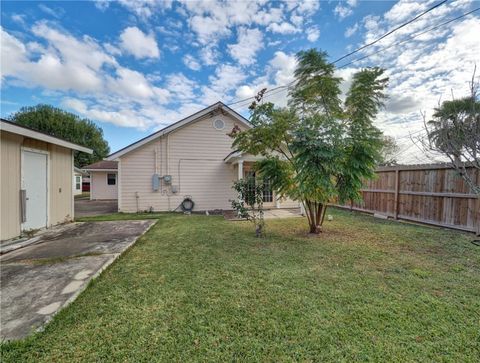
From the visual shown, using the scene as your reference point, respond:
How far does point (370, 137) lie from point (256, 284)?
474 cm

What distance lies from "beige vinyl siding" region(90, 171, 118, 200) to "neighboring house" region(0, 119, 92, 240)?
36.4ft

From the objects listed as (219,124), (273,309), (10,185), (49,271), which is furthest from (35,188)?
(219,124)

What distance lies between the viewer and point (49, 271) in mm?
3775

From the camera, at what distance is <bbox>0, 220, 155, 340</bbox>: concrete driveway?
2547 mm

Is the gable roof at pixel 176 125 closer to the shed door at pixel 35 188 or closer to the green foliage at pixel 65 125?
the shed door at pixel 35 188

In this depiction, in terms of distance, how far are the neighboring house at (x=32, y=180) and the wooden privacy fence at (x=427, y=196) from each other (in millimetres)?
9415

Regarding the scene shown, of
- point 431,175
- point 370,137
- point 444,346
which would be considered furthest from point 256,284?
point 431,175

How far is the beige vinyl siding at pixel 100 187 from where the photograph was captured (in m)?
18.3

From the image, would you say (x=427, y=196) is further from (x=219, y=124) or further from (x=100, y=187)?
(x=100, y=187)

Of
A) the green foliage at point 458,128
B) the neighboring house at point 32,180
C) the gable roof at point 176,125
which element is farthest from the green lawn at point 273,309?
the gable roof at point 176,125

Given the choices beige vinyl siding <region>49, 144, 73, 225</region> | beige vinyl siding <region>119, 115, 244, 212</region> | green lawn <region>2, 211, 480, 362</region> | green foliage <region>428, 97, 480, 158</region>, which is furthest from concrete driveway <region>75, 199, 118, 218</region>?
green foliage <region>428, 97, 480, 158</region>

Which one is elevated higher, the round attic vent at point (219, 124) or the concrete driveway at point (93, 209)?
the round attic vent at point (219, 124)

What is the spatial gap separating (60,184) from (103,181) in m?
12.0

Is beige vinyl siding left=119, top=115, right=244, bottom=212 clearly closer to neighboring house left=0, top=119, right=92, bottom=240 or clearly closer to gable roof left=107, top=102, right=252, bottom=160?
gable roof left=107, top=102, right=252, bottom=160
